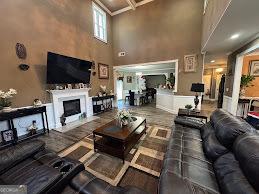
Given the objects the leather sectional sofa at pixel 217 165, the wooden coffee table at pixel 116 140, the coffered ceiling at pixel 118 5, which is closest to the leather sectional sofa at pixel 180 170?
the leather sectional sofa at pixel 217 165

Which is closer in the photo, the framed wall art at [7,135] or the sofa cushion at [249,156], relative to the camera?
the sofa cushion at [249,156]

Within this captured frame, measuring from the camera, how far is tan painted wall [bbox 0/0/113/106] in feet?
9.49

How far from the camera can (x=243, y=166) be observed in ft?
3.33

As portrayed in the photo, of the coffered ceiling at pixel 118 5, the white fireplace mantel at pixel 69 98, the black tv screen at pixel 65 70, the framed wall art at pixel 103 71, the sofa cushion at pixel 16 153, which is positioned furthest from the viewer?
the framed wall art at pixel 103 71

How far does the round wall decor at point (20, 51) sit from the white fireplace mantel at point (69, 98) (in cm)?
112

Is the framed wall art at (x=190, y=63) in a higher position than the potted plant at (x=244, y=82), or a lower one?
higher

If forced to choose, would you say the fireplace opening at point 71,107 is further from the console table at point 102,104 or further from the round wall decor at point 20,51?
the round wall decor at point 20,51

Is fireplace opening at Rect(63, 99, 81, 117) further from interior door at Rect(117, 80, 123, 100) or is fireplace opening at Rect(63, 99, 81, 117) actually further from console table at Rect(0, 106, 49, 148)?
interior door at Rect(117, 80, 123, 100)

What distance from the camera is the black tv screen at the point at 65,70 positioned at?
11.6ft

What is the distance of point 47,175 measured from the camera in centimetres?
120

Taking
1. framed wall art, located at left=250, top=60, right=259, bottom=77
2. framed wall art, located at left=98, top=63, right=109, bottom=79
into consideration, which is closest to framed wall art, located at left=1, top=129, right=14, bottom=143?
framed wall art, located at left=98, top=63, right=109, bottom=79

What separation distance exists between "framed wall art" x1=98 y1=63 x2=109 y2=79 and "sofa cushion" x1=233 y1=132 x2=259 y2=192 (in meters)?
5.38

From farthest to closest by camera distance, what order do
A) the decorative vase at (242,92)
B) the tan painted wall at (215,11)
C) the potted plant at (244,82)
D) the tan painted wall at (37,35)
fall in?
the decorative vase at (242,92) < the potted plant at (244,82) < the tan painted wall at (37,35) < the tan painted wall at (215,11)

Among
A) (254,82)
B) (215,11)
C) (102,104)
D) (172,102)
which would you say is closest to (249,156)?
(215,11)
